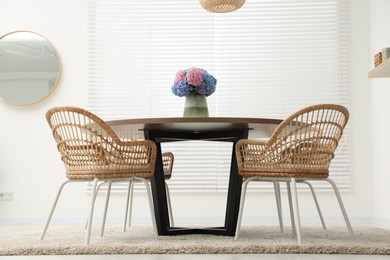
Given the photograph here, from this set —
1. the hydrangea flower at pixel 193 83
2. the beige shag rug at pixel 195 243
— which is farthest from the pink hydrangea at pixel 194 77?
the beige shag rug at pixel 195 243

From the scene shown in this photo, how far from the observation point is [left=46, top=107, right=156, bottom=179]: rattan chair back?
3242 millimetres

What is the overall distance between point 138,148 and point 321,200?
248 cm

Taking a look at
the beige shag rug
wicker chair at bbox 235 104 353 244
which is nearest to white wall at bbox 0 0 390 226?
the beige shag rug

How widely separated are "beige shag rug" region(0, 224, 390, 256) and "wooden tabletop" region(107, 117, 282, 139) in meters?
0.63

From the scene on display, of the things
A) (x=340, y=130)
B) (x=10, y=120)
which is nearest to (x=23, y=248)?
(x=340, y=130)

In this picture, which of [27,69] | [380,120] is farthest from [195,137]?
[27,69]

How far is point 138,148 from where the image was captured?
3.38 m

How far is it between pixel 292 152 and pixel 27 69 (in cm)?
311

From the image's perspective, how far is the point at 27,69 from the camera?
5.51 meters

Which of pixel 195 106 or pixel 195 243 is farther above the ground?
pixel 195 106

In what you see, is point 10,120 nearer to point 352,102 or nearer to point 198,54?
point 198,54

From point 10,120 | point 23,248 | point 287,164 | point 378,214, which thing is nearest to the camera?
point 23,248

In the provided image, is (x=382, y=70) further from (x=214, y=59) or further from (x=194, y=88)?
(x=214, y=59)

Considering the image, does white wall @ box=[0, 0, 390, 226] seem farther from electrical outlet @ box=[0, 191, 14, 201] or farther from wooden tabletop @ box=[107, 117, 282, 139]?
wooden tabletop @ box=[107, 117, 282, 139]
